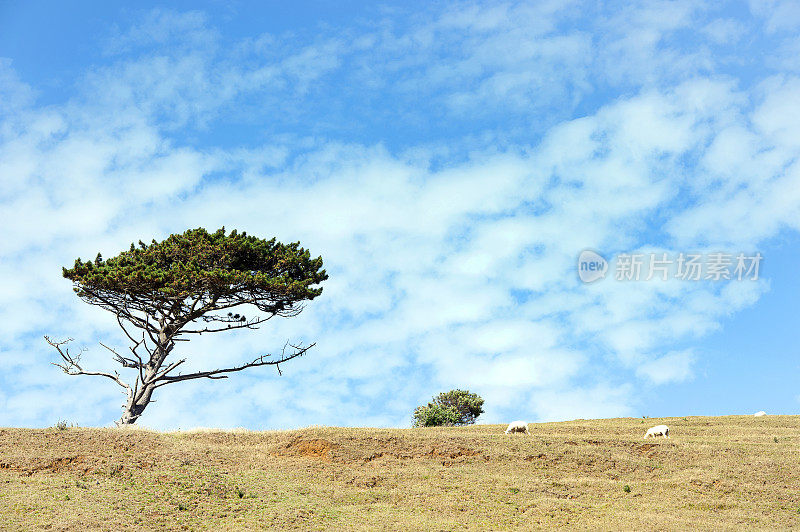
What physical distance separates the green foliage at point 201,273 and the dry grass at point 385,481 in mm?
13263

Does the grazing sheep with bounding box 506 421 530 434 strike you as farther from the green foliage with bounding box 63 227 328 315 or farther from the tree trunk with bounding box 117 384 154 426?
the tree trunk with bounding box 117 384 154 426

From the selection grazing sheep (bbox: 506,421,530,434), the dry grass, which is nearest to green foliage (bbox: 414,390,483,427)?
grazing sheep (bbox: 506,421,530,434)

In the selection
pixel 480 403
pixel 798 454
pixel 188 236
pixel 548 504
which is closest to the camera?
pixel 548 504

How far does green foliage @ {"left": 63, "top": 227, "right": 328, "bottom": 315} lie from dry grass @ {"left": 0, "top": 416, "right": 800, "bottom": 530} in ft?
43.5

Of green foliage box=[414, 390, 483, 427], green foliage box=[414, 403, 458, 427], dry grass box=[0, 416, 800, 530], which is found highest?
green foliage box=[414, 390, 483, 427]

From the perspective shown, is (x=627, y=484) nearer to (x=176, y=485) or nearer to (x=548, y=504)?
(x=548, y=504)

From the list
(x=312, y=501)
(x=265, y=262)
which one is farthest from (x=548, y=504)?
(x=265, y=262)

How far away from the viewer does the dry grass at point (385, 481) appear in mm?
25172

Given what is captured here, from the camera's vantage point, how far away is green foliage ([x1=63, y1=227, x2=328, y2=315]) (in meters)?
46.0

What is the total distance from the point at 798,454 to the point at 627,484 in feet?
38.3

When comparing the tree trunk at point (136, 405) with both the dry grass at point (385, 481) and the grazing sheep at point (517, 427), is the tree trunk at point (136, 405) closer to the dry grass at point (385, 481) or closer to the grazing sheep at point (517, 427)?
the dry grass at point (385, 481)

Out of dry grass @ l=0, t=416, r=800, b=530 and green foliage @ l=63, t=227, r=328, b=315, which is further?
green foliage @ l=63, t=227, r=328, b=315

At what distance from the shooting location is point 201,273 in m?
46.0

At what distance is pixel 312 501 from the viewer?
27.3 metres
